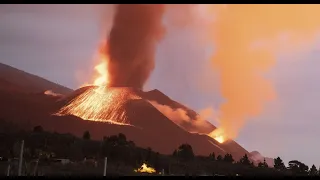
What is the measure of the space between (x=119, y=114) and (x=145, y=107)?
461 cm

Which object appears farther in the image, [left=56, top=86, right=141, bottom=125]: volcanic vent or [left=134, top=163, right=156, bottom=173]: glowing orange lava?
[left=56, top=86, right=141, bottom=125]: volcanic vent

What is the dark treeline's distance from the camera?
2231 cm

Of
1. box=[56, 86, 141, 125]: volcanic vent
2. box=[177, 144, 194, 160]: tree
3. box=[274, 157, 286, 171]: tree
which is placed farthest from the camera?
box=[56, 86, 141, 125]: volcanic vent

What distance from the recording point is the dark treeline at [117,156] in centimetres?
2231

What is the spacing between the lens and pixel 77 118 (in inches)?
1666

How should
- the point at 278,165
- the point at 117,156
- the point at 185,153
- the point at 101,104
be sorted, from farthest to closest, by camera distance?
the point at 101,104, the point at 185,153, the point at 117,156, the point at 278,165

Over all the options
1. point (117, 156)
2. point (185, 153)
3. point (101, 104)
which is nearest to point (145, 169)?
point (117, 156)

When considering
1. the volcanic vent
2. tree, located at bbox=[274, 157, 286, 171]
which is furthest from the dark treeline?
the volcanic vent

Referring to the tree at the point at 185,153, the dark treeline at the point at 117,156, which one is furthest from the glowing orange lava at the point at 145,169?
the tree at the point at 185,153

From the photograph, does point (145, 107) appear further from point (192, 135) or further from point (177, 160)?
point (177, 160)

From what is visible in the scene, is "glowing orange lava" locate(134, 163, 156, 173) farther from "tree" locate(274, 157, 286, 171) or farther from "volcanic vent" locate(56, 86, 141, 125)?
"volcanic vent" locate(56, 86, 141, 125)

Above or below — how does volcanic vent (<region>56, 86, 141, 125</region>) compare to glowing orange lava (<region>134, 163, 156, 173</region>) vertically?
above

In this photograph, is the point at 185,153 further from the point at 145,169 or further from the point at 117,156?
the point at 145,169

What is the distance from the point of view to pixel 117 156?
2658 cm
